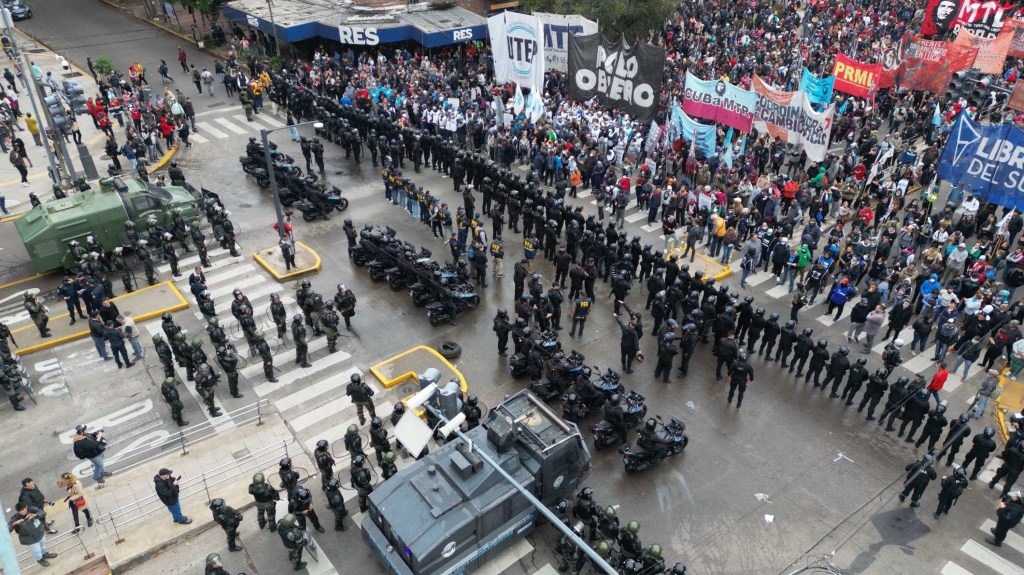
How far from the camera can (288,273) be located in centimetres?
2216

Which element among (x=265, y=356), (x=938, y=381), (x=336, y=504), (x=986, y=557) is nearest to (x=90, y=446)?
(x=265, y=356)

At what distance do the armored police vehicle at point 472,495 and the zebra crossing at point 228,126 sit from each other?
84.1 ft

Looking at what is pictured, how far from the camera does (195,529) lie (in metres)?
13.8

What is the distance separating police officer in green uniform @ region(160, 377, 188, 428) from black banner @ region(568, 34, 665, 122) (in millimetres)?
20151

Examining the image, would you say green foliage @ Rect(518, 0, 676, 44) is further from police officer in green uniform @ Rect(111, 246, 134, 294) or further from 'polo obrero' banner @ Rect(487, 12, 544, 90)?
police officer in green uniform @ Rect(111, 246, 134, 294)

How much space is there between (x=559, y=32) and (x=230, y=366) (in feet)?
78.5

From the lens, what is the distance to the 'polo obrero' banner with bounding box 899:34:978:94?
96.1 ft

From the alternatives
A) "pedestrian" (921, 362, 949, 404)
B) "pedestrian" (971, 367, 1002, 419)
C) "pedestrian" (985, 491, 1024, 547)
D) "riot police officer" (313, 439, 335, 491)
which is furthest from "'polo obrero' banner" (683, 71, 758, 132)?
"riot police officer" (313, 439, 335, 491)

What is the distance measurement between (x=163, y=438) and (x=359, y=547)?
5761 millimetres

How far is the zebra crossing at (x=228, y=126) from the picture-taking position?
109 feet

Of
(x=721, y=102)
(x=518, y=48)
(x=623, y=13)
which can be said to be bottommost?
(x=721, y=102)

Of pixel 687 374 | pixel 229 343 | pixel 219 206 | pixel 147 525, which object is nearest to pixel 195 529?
pixel 147 525

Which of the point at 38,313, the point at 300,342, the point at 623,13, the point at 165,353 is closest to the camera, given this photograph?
the point at 165,353

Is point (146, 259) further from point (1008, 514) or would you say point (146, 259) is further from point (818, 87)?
point (818, 87)
